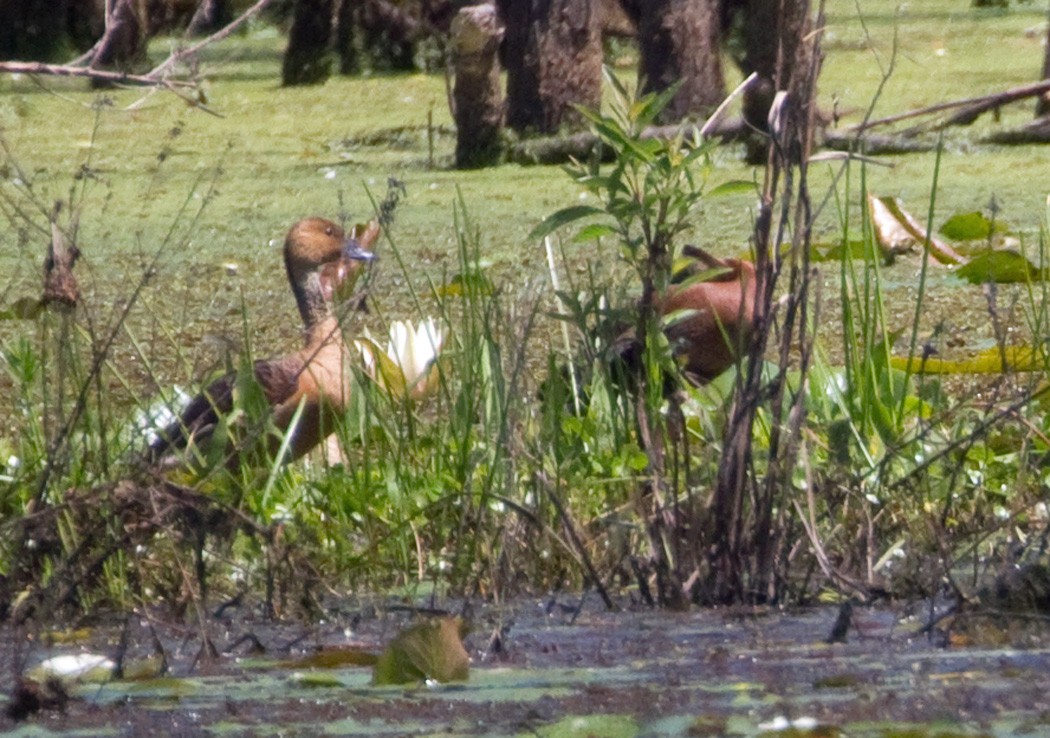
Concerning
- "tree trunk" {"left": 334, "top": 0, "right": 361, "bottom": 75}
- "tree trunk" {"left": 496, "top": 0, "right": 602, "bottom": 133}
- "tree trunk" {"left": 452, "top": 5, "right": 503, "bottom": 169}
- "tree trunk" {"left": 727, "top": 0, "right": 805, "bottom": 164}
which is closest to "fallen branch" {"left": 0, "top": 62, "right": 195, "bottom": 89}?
"tree trunk" {"left": 727, "top": 0, "right": 805, "bottom": 164}

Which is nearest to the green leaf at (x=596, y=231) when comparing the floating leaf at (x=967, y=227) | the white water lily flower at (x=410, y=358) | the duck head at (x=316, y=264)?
the white water lily flower at (x=410, y=358)

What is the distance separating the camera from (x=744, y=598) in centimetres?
255

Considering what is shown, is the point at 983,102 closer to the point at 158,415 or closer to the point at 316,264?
the point at 158,415

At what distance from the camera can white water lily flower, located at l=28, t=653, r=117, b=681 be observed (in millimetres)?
2180

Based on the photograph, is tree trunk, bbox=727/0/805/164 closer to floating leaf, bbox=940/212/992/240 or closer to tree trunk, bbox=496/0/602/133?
tree trunk, bbox=496/0/602/133

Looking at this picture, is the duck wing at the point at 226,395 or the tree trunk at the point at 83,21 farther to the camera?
the tree trunk at the point at 83,21

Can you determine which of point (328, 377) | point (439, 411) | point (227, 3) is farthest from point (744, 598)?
point (227, 3)

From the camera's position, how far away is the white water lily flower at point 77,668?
85.8 inches

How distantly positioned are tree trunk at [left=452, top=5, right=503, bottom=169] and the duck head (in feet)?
7.23

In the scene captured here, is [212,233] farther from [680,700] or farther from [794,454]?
[680,700]

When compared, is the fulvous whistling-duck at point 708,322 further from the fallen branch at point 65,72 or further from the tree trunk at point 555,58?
the tree trunk at point 555,58

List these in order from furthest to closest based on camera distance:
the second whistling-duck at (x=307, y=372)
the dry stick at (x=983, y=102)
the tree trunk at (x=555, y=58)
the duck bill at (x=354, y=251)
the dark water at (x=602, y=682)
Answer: the tree trunk at (x=555, y=58)
the duck bill at (x=354, y=251)
the second whistling-duck at (x=307, y=372)
the dry stick at (x=983, y=102)
the dark water at (x=602, y=682)

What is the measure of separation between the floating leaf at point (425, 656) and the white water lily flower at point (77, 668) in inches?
11.8

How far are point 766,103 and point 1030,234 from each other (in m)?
1.24
